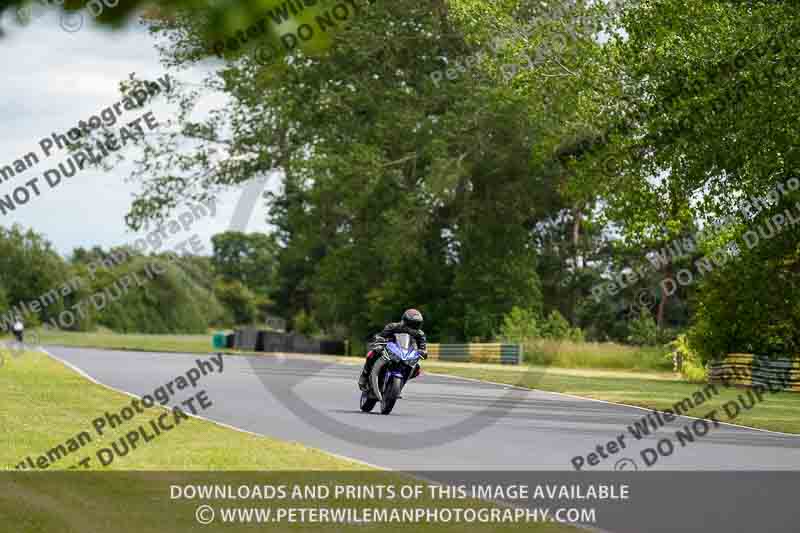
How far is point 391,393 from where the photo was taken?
66.9 ft

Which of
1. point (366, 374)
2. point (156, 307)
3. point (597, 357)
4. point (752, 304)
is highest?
point (156, 307)

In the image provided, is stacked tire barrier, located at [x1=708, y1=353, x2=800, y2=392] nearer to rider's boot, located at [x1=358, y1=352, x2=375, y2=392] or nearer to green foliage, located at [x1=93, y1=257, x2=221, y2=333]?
rider's boot, located at [x1=358, y1=352, x2=375, y2=392]

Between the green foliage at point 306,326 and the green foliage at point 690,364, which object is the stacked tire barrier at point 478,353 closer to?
the green foliage at point 690,364

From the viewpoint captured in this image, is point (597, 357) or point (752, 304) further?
point (597, 357)

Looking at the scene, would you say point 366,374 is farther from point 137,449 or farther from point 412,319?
point 137,449

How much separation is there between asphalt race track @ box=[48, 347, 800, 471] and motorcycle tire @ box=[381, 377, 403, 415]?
17 centimetres

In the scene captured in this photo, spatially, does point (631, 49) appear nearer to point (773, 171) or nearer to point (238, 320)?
point (773, 171)

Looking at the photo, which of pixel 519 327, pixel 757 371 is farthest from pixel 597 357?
pixel 757 371

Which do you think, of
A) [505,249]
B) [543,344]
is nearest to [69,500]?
[543,344]

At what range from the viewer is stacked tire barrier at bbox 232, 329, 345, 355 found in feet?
220

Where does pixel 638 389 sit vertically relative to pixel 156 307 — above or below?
below

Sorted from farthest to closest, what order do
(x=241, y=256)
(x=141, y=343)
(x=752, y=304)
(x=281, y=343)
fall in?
1. (x=241, y=256)
2. (x=141, y=343)
3. (x=281, y=343)
4. (x=752, y=304)

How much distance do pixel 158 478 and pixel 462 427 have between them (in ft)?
25.6

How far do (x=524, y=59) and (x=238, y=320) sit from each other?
106 metres
